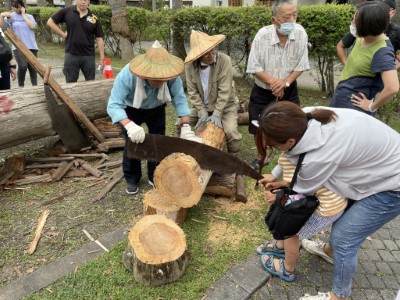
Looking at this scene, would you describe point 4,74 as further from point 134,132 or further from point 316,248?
point 316,248

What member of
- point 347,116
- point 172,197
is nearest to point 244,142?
point 172,197

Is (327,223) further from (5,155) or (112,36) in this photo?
(112,36)

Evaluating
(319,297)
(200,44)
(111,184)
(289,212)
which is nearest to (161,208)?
(111,184)

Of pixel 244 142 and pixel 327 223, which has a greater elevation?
pixel 327 223

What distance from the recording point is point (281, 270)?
323cm

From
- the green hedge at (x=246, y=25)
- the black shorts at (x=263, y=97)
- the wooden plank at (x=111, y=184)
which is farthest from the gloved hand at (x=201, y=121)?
the green hedge at (x=246, y=25)

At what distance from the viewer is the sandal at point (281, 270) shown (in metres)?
3.21

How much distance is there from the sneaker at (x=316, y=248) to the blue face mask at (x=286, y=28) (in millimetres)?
2615

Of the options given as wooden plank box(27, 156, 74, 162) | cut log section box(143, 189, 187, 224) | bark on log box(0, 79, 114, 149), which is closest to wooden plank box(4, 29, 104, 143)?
bark on log box(0, 79, 114, 149)

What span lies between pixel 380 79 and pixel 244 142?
2.98 metres

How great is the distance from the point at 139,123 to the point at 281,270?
2.47 meters

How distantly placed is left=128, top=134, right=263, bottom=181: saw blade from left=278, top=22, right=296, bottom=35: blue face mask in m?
1.86

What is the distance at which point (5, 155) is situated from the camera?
5664 mm

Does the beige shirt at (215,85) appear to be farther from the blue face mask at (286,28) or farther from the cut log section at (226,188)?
the cut log section at (226,188)
